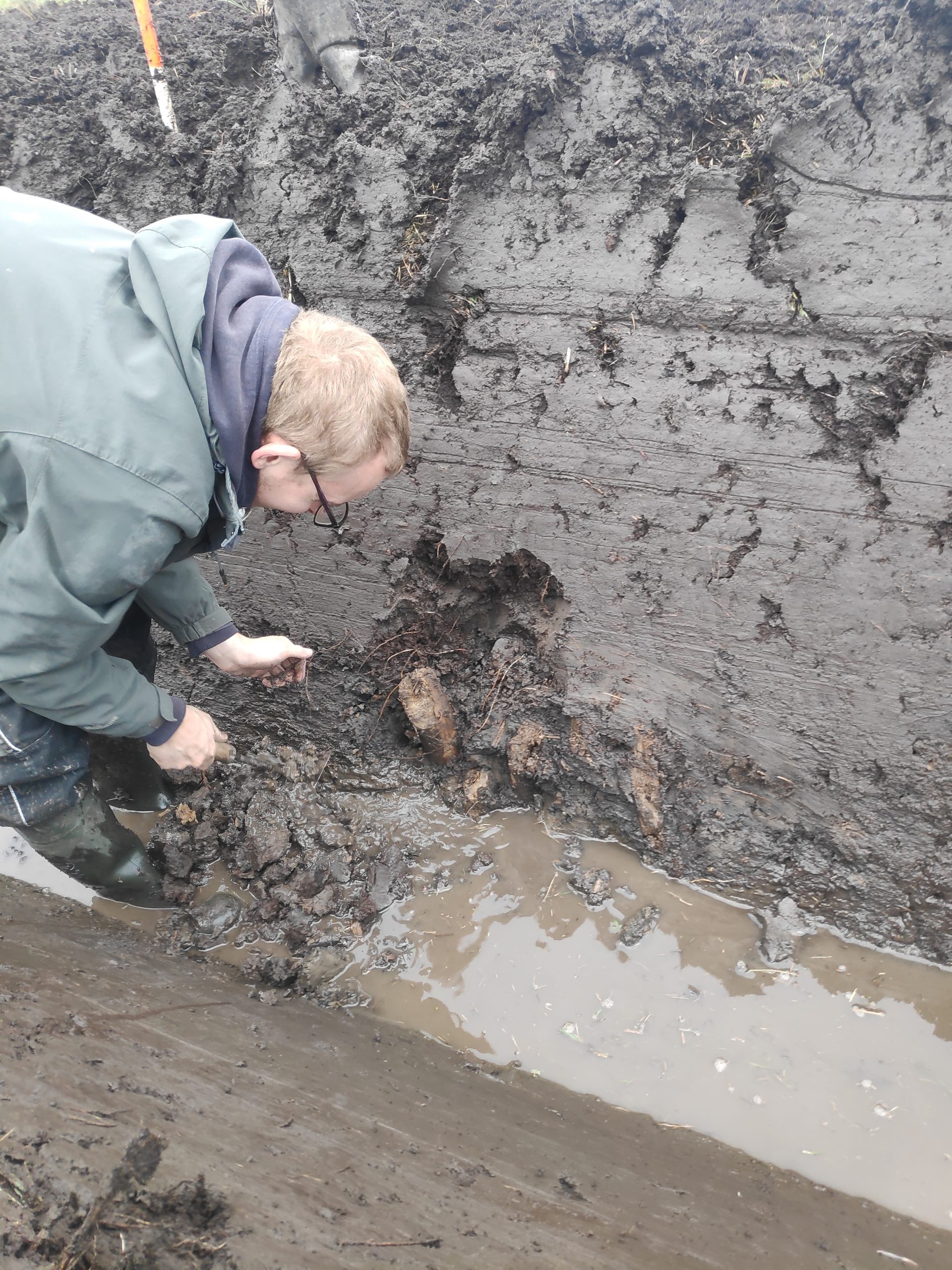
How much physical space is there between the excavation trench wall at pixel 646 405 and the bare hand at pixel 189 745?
92 cm

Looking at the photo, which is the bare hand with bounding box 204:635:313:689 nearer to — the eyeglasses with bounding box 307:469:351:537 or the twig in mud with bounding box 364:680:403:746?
the eyeglasses with bounding box 307:469:351:537

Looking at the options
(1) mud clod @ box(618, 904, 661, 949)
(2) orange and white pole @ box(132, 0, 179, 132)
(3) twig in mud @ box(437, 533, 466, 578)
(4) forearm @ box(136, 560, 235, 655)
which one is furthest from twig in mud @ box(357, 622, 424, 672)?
(2) orange and white pole @ box(132, 0, 179, 132)

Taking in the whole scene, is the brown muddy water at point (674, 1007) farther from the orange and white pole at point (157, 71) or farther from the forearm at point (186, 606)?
the orange and white pole at point (157, 71)

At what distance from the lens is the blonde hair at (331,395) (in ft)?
5.65

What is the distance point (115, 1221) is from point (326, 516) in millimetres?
2333

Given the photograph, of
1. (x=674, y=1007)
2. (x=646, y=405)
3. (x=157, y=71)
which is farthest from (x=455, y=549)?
(x=157, y=71)

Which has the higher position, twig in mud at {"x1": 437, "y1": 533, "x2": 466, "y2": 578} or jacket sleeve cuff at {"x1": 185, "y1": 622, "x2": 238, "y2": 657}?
twig in mud at {"x1": 437, "y1": 533, "x2": 466, "y2": 578}

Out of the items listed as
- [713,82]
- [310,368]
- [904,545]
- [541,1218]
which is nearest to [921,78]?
[713,82]

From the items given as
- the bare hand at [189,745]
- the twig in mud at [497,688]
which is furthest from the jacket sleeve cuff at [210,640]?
the twig in mud at [497,688]

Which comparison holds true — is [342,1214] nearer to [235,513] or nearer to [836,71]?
[235,513]

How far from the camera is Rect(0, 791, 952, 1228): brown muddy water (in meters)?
2.24

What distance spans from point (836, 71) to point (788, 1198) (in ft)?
11.8

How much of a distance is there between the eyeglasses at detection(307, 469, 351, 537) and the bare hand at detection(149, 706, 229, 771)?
2.43 ft

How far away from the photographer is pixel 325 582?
3.23 metres
